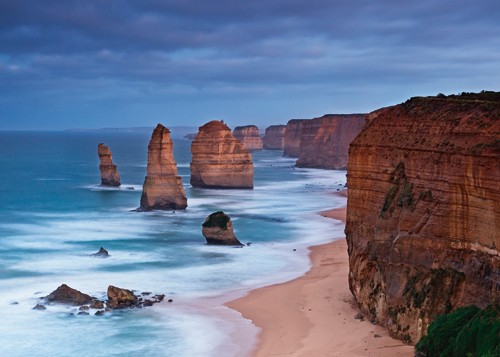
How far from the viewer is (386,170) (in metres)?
27.5

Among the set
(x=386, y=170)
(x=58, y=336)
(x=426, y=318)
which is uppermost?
(x=386, y=170)

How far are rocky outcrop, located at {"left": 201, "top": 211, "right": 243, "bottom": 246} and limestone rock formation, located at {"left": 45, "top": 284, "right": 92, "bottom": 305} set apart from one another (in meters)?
15.1

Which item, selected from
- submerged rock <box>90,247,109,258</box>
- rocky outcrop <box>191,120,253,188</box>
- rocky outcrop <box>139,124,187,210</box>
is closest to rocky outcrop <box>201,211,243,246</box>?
submerged rock <box>90,247,109,258</box>

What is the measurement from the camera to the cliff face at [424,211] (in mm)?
21422

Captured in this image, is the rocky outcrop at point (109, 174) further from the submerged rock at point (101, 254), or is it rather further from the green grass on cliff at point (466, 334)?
the green grass on cliff at point (466, 334)

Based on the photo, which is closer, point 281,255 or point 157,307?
point 157,307

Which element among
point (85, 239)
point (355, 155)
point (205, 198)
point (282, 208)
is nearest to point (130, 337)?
point (355, 155)

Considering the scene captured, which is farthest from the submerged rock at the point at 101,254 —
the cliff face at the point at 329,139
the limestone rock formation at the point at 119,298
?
the cliff face at the point at 329,139

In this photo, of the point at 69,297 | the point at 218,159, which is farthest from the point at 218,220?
the point at 218,159

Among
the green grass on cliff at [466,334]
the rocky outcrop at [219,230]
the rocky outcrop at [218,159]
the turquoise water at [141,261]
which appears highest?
the rocky outcrop at [218,159]

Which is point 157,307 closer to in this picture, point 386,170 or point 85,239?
point 386,170

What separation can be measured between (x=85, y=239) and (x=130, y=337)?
975 inches

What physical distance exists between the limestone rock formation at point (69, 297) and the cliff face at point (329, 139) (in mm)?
96352

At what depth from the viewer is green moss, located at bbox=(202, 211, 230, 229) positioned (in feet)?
153
